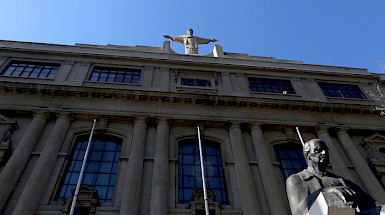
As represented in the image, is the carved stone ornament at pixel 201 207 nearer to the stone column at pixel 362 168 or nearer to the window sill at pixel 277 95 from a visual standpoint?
the stone column at pixel 362 168

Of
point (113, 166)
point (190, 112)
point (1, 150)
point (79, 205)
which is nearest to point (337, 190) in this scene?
point (79, 205)

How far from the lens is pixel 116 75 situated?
20875mm

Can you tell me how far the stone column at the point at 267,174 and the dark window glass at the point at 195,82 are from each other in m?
5.31

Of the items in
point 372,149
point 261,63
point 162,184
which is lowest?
point 162,184

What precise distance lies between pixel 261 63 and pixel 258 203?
47.0 feet

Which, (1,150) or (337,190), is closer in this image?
(337,190)

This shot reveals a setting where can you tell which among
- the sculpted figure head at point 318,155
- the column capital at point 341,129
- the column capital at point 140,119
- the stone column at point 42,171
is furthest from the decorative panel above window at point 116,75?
the sculpted figure head at point 318,155

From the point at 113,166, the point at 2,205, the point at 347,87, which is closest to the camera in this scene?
the point at 2,205

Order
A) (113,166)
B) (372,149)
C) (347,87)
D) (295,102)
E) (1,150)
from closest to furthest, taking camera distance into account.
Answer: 1. (1,150)
2. (113,166)
3. (372,149)
4. (295,102)
5. (347,87)

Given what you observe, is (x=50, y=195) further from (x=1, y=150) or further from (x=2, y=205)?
(x=1, y=150)

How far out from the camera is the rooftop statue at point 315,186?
4.57m

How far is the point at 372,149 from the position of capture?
17828mm

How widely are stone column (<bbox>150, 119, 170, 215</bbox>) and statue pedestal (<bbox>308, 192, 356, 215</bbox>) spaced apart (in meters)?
9.53

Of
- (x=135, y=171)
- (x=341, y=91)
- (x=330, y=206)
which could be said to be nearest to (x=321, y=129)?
(x=341, y=91)
